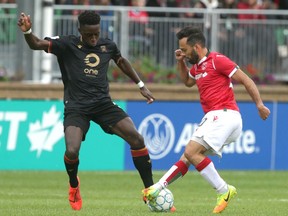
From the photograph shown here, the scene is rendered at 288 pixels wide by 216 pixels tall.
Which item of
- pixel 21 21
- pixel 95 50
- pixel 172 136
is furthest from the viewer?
pixel 172 136

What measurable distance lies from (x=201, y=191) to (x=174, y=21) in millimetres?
6984

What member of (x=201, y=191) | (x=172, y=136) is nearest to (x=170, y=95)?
(x=172, y=136)

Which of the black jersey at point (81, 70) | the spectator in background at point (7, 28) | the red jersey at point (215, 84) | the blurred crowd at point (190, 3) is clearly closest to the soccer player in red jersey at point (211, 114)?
the red jersey at point (215, 84)

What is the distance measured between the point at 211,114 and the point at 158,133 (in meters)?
8.85

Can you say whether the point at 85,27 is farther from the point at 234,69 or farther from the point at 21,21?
the point at 234,69

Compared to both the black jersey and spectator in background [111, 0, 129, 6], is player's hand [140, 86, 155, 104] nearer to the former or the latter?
the black jersey

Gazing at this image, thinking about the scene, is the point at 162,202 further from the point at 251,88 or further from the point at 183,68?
the point at 183,68

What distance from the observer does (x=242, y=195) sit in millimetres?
16734

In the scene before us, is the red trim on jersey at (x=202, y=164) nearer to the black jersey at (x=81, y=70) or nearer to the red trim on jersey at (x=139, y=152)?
the red trim on jersey at (x=139, y=152)

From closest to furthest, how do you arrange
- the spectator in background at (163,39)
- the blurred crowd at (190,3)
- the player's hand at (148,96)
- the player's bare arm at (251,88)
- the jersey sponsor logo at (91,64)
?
the player's bare arm at (251,88)
the jersey sponsor logo at (91,64)
the player's hand at (148,96)
the spectator in background at (163,39)
the blurred crowd at (190,3)

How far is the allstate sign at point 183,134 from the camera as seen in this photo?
22172 mm

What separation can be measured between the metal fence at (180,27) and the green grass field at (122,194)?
3.15m

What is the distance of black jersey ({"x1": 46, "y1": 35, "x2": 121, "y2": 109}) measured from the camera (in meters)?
13.7

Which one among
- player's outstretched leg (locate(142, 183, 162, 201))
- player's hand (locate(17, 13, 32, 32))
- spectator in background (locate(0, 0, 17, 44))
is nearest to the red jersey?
player's outstretched leg (locate(142, 183, 162, 201))
